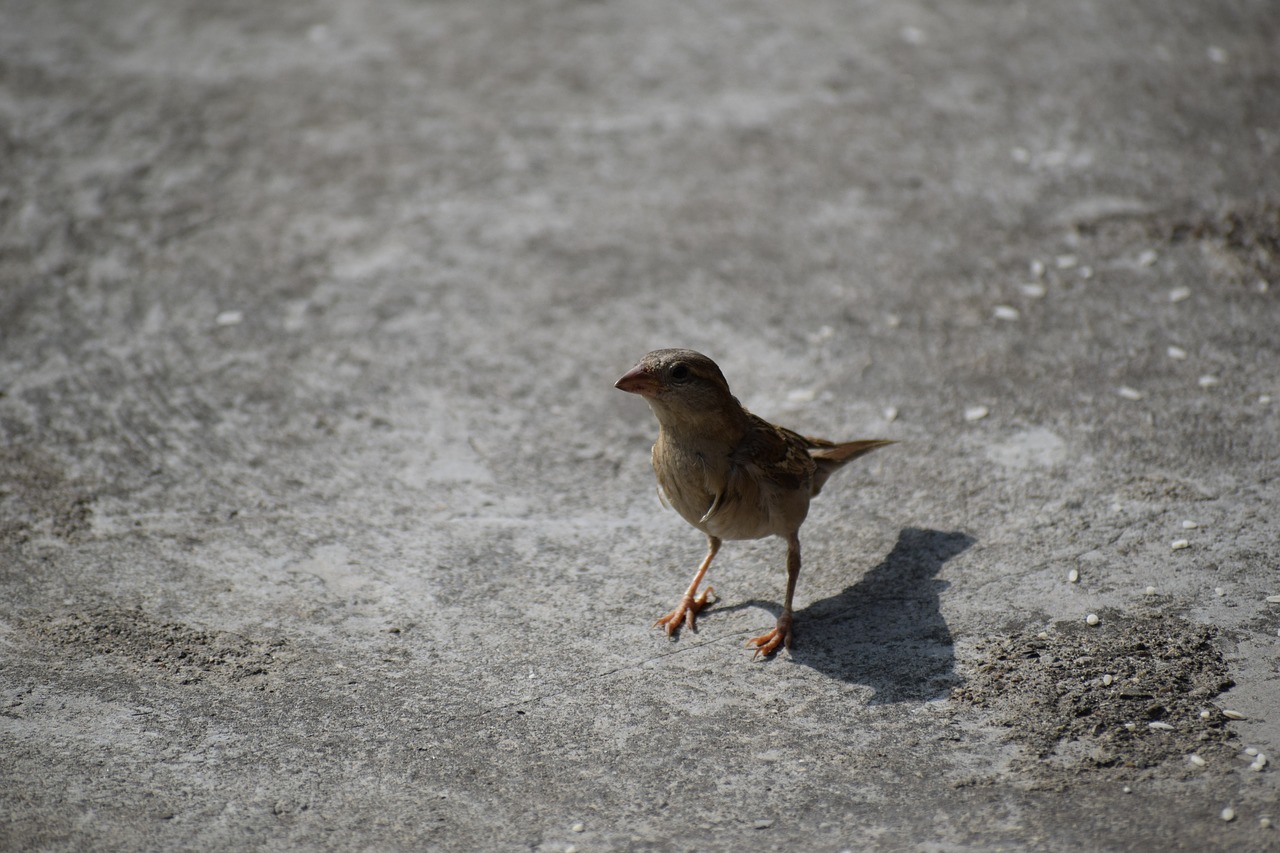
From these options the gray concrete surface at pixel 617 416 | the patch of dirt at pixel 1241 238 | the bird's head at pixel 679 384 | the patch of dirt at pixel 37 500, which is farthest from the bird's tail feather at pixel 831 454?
the patch of dirt at pixel 37 500

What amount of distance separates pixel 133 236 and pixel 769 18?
5205 millimetres

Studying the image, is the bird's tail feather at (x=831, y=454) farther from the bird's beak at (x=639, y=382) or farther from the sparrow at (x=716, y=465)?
the bird's beak at (x=639, y=382)

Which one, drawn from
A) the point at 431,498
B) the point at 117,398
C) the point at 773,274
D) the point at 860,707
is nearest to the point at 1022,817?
the point at 860,707

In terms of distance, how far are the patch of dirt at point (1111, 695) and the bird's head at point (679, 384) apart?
1.37 m

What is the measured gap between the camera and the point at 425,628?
14.3ft

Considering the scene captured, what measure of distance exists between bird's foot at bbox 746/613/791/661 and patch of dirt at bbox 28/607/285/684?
1.83 m

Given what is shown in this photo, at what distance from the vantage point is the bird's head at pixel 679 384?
4.06 m

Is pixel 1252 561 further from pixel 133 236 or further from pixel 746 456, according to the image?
pixel 133 236

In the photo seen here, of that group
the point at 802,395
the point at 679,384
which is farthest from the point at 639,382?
the point at 802,395

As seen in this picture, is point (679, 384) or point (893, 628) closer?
point (679, 384)

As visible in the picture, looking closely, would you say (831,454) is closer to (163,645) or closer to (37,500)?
(163,645)

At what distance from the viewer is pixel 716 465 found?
4.16 m

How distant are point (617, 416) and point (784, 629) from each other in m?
1.82

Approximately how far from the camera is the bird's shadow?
13.1 feet
